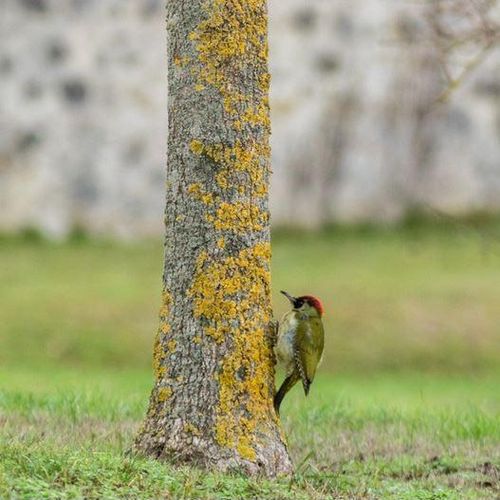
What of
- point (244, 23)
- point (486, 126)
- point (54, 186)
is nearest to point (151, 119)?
point (54, 186)

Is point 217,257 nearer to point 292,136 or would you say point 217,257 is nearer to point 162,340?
point 162,340

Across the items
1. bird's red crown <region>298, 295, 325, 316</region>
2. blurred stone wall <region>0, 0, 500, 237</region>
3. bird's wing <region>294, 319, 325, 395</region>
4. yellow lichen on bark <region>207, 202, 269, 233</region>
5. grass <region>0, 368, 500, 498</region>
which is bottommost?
grass <region>0, 368, 500, 498</region>

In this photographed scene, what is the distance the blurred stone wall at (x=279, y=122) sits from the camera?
75.6 ft

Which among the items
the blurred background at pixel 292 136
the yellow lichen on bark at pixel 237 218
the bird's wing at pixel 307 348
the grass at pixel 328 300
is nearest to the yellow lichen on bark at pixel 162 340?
the yellow lichen on bark at pixel 237 218

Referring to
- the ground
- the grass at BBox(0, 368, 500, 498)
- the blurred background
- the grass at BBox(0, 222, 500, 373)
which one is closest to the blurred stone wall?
the blurred background

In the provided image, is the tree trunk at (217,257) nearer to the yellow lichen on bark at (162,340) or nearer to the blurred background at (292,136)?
the yellow lichen on bark at (162,340)

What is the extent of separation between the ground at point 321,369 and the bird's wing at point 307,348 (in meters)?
0.57

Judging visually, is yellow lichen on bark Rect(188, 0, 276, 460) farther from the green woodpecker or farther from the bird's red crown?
the bird's red crown

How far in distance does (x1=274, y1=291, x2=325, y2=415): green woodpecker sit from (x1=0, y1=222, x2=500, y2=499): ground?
1.76 feet

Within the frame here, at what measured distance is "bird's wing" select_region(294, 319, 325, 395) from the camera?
7.69 meters

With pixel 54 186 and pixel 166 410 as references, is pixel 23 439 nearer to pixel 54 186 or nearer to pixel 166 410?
pixel 166 410

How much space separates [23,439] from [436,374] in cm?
991

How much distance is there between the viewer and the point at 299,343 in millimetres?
7676

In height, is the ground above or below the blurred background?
below
